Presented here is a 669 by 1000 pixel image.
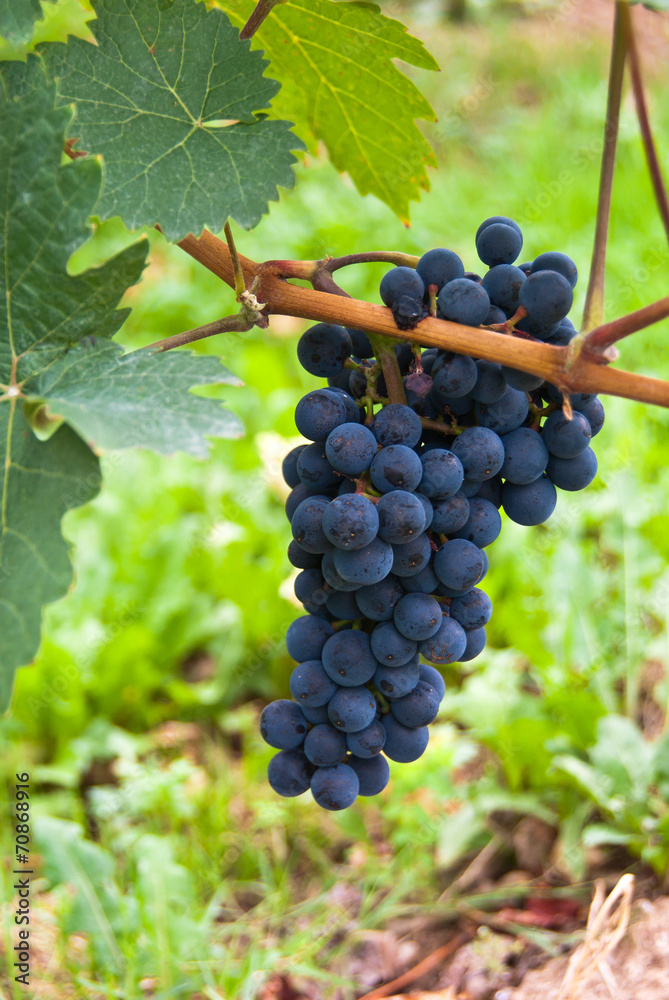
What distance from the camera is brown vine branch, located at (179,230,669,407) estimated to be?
537mm

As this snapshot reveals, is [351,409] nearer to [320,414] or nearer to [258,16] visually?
[320,414]

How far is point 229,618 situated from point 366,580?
5.34 ft

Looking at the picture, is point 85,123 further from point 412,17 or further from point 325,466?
point 412,17

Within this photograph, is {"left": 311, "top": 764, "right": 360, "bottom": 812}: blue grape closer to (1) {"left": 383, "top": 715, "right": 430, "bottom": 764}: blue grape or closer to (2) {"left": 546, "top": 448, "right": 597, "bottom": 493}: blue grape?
(1) {"left": 383, "top": 715, "right": 430, "bottom": 764}: blue grape

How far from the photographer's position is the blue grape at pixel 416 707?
0.67m

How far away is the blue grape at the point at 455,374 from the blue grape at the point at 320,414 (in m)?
0.08

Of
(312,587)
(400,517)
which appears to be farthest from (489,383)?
(312,587)

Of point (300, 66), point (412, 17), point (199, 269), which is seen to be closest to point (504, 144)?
point (412, 17)

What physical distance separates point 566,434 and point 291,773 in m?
0.38

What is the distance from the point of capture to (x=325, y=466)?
25.6 inches

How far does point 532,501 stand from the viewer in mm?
652

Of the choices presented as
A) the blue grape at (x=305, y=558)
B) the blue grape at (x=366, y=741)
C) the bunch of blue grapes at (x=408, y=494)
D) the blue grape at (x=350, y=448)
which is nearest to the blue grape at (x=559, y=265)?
the bunch of blue grapes at (x=408, y=494)

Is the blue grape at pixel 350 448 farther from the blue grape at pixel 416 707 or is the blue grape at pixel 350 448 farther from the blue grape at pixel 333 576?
the blue grape at pixel 416 707

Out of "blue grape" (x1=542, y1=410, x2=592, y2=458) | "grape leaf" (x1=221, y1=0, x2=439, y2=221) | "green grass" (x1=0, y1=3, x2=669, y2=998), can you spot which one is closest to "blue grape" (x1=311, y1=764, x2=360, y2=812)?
"blue grape" (x1=542, y1=410, x2=592, y2=458)
